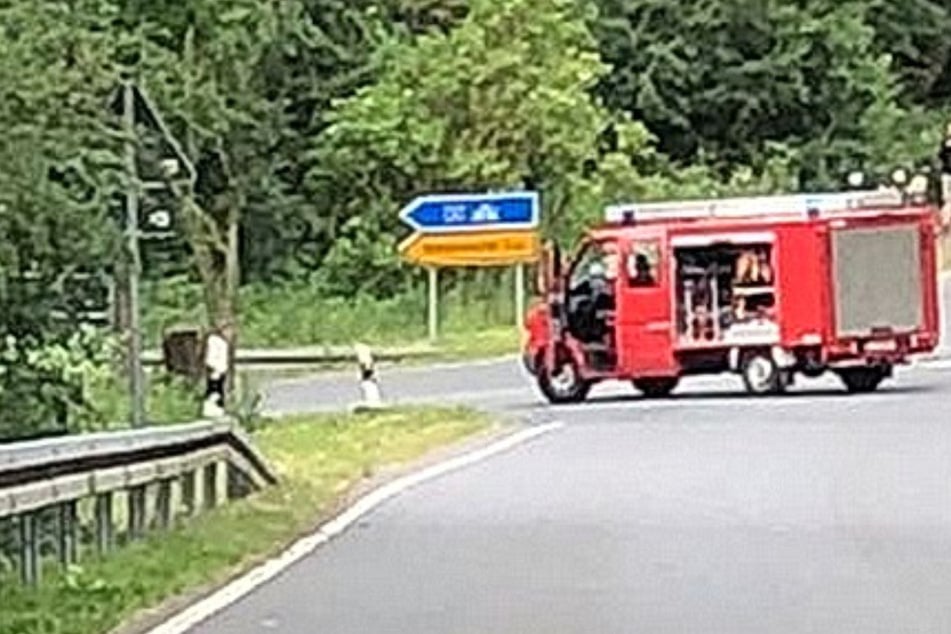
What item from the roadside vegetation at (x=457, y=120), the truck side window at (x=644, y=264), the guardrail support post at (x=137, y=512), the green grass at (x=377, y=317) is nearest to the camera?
the guardrail support post at (x=137, y=512)

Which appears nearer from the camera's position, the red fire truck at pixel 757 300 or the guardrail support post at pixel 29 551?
the guardrail support post at pixel 29 551

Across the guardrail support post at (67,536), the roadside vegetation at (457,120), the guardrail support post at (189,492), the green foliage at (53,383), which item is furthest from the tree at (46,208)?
the roadside vegetation at (457,120)

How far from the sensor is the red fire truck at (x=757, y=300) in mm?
42406

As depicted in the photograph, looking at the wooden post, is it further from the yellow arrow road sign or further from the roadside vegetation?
the yellow arrow road sign

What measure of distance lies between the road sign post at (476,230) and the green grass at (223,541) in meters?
18.1

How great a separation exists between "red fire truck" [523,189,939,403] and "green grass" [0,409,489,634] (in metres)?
8.85

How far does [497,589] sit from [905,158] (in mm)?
54090

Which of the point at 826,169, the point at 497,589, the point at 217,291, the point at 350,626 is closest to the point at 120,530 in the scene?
the point at 497,589

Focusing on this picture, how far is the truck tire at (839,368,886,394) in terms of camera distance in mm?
42750

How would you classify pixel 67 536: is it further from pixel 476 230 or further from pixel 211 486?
pixel 476 230

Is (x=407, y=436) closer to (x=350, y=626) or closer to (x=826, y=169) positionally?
(x=350, y=626)

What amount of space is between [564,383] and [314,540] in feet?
75.6

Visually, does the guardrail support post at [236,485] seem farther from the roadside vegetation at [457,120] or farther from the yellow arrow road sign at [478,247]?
the yellow arrow road sign at [478,247]

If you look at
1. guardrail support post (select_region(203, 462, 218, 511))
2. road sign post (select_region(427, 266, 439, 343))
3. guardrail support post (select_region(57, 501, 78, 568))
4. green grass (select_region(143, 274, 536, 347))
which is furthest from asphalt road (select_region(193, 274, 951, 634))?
green grass (select_region(143, 274, 536, 347))
